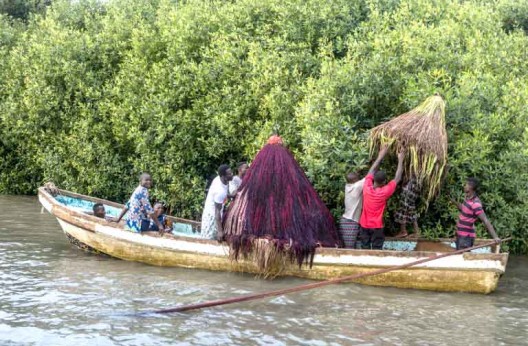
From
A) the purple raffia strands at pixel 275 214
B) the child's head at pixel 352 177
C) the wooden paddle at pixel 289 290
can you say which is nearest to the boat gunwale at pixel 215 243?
the wooden paddle at pixel 289 290

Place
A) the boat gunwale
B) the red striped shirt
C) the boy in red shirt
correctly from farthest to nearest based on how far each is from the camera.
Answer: the boy in red shirt, the red striped shirt, the boat gunwale

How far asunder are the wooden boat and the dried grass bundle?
1175 millimetres

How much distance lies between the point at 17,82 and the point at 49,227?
5840 mm

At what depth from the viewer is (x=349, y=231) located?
9688mm

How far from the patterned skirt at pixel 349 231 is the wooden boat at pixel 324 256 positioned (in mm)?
645

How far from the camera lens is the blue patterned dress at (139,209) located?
9992 mm

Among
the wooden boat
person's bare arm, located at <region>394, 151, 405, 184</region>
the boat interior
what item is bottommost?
the wooden boat

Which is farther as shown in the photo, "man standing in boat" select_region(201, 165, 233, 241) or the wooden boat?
"man standing in boat" select_region(201, 165, 233, 241)

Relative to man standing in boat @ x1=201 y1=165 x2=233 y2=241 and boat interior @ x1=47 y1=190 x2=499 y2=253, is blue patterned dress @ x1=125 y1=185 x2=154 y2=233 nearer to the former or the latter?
boat interior @ x1=47 y1=190 x2=499 y2=253

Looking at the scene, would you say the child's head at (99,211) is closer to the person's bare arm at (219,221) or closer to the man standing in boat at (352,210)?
the person's bare arm at (219,221)

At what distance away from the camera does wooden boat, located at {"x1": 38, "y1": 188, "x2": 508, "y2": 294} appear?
8406 millimetres

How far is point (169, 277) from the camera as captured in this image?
945 cm

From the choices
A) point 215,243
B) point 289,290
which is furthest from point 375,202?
point 215,243

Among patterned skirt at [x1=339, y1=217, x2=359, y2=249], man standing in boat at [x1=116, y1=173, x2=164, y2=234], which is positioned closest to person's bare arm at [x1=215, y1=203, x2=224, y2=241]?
man standing in boat at [x1=116, y1=173, x2=164, y2=234]
